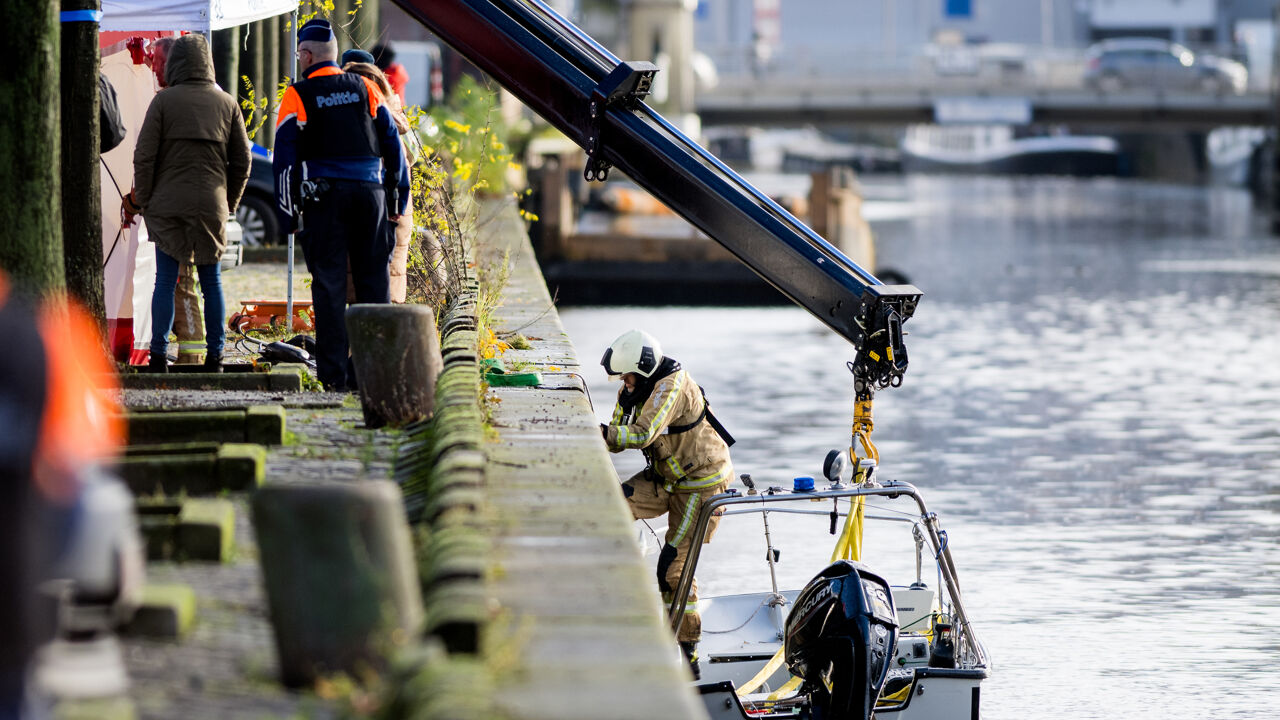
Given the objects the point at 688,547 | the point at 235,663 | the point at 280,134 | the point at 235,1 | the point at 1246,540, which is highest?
the point at 235,1

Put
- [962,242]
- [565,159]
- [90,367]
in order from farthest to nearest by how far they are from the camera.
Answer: [962,242], [565,159], [90,367]

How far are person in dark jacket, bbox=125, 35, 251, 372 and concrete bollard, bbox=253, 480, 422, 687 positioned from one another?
5050mm

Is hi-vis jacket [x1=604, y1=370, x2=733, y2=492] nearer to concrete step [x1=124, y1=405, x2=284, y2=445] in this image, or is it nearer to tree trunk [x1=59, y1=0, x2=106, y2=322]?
concrete step [x1=124, y1=405, x2=284, y2=445]

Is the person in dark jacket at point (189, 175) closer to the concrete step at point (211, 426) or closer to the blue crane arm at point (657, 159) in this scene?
the concrete step at point (211, 426)

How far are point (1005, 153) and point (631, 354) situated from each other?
91369 millimetres

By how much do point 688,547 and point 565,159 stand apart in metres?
29.0

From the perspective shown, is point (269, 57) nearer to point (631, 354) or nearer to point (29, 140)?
point (631, 354)

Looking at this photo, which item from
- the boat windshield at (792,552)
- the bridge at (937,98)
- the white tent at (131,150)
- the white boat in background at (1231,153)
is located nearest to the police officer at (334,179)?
the white tent at (131,150)

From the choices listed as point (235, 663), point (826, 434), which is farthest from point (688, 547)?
point (826, 434)

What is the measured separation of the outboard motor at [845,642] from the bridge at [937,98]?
182ft

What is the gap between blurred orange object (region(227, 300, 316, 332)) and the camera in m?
13.8

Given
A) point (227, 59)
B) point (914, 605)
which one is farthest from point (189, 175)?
point (227, 59)

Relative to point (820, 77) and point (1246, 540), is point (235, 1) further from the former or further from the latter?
point (820, 77)

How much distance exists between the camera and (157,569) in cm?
724
